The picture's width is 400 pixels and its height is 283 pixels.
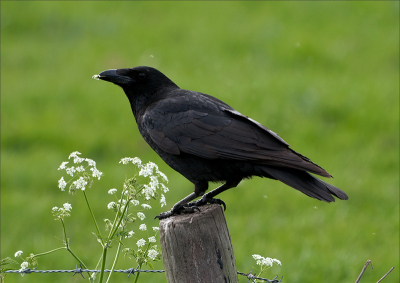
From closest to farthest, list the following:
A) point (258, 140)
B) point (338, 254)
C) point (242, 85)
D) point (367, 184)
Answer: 1. point (258, 140)
2. point (338, 254)
3. point (367, 184)
4. point (242, 85)

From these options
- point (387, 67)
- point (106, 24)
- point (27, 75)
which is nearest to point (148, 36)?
point (106, 24)

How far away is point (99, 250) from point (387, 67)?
8634 millimetres

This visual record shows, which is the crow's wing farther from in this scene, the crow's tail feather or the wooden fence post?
the wooden fence post

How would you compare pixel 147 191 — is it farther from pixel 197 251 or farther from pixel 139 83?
pixel 139 83

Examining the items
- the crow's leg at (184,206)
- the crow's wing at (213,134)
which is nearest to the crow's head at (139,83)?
the crow's wing at (213,134)

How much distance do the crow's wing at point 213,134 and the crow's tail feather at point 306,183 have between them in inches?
2.8

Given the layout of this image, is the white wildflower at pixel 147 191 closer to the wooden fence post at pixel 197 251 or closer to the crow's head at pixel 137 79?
the wooden fence post at pixel 197 251

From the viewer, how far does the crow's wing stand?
3.83 meters

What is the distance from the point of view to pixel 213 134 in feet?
13.4

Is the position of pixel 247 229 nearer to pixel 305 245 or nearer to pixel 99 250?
pixel 305 245

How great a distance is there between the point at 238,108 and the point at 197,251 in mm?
7025

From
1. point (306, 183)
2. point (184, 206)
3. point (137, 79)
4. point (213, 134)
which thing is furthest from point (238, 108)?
point (306, 183)

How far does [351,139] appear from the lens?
31.1 ft

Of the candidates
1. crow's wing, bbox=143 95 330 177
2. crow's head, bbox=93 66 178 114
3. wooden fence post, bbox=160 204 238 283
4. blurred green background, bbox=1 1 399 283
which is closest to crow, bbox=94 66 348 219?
crow's wing, bbox=143 95 330 177
